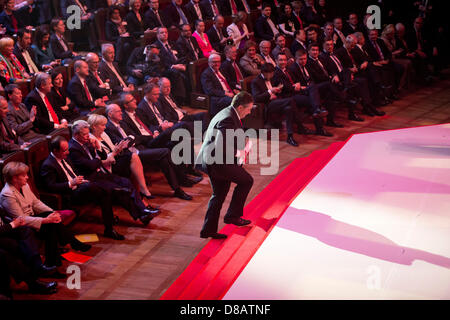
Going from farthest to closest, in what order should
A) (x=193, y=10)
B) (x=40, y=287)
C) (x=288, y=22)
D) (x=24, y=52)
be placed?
1. (x=288, y=22)
2. (x=193, y=10)
3. (x=24, y=52)
4. (x=40, y=287)

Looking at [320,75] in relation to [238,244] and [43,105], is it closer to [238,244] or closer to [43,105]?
[43,105]

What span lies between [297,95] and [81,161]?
237 cm

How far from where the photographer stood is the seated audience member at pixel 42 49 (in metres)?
4.88

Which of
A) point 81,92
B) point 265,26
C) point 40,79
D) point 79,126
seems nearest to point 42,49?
point 81,92

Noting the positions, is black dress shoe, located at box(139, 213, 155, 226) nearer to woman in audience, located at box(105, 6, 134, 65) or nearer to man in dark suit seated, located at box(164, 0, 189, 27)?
woman in audience, located at box(105, 6, 134, 65)

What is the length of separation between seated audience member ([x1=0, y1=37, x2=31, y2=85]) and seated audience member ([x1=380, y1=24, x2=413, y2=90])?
3778 mm

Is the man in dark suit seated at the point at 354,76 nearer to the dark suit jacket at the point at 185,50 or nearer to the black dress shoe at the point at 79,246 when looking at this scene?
the dark suit jacket at the point at 185,50

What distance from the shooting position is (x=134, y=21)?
558 cm

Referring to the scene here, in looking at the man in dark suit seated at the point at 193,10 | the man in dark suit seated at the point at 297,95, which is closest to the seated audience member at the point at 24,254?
the man in dark suit seated at the point at 297,95

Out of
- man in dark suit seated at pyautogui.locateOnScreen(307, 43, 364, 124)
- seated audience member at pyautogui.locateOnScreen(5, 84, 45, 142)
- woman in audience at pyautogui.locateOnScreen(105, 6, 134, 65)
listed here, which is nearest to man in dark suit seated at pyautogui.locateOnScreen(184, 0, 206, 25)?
woman in audience at pyautogui.locateOnScreen(105, 6, 134, 65)

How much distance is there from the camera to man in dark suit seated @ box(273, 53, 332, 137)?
5.21 meters
